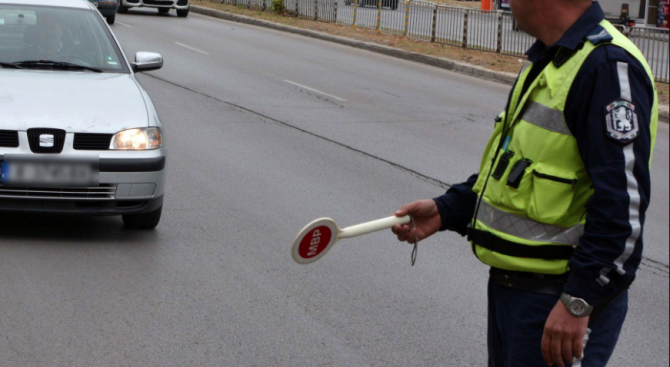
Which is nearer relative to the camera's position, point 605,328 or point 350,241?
point 605,328

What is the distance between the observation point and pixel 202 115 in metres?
11.5

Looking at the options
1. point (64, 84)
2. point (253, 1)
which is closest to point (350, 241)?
point (64, 84)

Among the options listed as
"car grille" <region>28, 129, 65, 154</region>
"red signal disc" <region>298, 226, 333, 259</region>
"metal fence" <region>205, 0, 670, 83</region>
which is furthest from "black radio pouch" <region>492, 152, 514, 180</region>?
"metal fence" <region>205, 0, 670, 83</region>

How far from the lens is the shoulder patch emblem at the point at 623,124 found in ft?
7.28

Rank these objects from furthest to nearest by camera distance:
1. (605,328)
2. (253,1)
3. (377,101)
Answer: (253,1), (377,101), (605,328)

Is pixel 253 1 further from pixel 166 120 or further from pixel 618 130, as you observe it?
pixel 618 130

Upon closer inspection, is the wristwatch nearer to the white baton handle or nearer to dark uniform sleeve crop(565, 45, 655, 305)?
dark uniform sleeve crop(565, 45, 655, 305)

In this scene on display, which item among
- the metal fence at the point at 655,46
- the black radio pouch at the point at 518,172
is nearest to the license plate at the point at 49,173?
the black radio pouch at the point at 518,172

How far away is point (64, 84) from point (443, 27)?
711 inches

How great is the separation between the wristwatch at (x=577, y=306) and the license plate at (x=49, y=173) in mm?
4173

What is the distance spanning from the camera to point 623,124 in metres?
2.22

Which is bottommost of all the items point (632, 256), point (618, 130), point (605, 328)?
point (605, 328)

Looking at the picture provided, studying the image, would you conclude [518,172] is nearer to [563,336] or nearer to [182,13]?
[563,336]

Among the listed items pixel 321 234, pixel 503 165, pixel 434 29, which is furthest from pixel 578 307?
pixel 434 29
